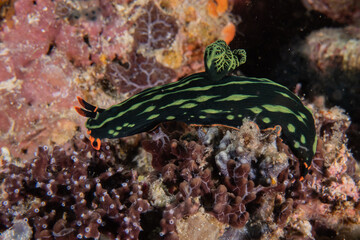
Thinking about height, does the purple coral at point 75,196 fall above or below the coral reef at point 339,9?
below

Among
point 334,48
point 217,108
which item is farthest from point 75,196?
point 334,48

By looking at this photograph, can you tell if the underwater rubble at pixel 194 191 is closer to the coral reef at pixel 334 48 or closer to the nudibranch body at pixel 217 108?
the nudibranch body at pixel 217 108

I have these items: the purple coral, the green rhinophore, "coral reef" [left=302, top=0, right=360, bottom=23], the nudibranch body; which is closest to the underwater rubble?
the purple coral

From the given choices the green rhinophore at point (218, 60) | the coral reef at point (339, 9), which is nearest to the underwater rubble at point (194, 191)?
the green rhinophore at point (218, 60)

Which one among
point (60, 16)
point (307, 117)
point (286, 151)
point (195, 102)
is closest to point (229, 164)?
point (286, 151)

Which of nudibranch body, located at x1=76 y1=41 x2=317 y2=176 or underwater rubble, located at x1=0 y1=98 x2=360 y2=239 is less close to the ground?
nudibranch body, located at x1=76 y1=41 x2=317 y2=176

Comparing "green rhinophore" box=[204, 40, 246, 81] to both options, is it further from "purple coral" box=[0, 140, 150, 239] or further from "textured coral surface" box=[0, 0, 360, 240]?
"purple coral" box=[0, 140, 150, 239]

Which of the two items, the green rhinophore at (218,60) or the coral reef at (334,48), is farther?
the coral reef at (334,48)

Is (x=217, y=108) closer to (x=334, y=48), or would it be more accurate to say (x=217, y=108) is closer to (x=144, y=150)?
(x=144, y=150)

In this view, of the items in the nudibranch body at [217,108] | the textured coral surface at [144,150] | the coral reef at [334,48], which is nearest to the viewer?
the textured coral surface at [144,150]
